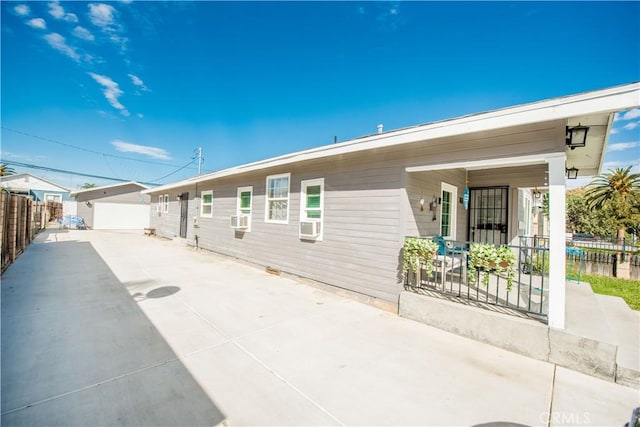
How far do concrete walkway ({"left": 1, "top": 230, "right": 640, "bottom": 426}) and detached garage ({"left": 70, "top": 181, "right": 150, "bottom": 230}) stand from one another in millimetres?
18960

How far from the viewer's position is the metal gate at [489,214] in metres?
6.17

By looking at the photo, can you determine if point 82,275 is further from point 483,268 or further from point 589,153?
point 589,153

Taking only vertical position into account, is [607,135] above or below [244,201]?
above

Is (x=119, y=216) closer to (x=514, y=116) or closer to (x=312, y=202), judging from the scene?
(x=312, y=202)

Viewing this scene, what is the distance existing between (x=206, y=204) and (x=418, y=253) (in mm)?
8916

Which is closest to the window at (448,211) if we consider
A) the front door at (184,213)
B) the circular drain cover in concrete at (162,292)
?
the circular drain cover in concrete at (162,292)

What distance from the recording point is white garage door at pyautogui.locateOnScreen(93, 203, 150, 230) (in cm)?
1956

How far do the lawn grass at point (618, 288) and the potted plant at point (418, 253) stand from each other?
3.84m

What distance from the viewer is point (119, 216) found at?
66.7 ft

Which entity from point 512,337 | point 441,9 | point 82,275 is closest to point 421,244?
point 512,337

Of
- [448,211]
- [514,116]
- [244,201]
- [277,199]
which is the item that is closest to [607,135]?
[514,116]

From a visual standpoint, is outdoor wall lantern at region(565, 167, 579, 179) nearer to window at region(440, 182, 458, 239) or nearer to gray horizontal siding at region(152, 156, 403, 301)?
window at region(440, 182, 458, 239)

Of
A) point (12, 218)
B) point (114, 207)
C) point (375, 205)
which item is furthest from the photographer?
point (114, 207)

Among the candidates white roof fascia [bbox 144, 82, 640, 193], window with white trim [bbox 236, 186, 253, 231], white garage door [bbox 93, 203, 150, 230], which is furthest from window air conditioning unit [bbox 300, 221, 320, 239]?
white garage door [bbox 93, 203, 150, 230]
